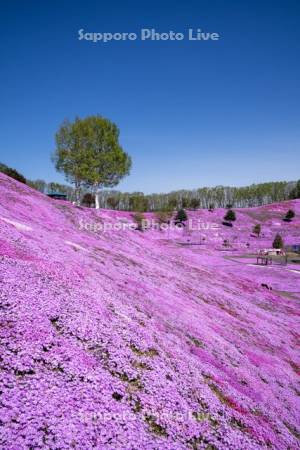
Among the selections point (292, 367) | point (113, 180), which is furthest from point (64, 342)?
point (113, 180)

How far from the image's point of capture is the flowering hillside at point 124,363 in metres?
5.94

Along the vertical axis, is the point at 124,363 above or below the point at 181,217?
below

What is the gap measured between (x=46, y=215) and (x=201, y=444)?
1018 inches

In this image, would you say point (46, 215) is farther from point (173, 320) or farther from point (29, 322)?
point (29, 322)

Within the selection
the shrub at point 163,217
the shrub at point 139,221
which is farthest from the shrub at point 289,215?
the shrub at point 139,221

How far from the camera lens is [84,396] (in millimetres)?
6523

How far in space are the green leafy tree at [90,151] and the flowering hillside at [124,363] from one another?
46.8 meters

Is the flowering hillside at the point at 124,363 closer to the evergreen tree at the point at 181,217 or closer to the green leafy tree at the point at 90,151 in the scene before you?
the green leafy tree at the point at 90,151

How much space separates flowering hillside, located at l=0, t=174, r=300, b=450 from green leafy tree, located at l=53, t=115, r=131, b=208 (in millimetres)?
46819

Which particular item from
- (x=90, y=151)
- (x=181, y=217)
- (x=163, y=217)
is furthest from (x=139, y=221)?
(x=90, y=151)

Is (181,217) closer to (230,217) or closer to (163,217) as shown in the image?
(163,217)

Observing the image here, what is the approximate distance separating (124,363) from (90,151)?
2421 inches

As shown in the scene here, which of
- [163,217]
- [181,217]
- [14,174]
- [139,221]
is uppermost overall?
[14,174]

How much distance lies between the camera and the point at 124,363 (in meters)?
8.51
